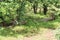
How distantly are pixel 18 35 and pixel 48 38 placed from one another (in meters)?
2.39

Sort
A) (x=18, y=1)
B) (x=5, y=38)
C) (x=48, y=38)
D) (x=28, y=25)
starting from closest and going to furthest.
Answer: (x=5, y=38) < (x=48, y=38) < (x=18, y=1) < (x=28, y=25)

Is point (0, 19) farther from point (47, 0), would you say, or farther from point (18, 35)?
point (47, 0)

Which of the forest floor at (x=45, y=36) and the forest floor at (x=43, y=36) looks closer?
the forest floor at (x=43, y=36)

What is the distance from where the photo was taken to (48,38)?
54.7ft

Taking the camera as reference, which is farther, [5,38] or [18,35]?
[18,35]

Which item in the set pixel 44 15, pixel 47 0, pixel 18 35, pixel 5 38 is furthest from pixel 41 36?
pixel 44 15

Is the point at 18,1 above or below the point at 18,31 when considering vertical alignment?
above

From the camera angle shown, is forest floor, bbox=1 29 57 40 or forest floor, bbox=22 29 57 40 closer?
forest floor, bbox=1 29 57 40

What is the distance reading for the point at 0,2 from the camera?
53.4 ft

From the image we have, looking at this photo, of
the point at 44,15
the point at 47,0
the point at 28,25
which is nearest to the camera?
the point at 28,25

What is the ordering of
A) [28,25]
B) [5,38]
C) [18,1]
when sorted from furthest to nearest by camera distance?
[28,25] → [18,1] → [5,38]

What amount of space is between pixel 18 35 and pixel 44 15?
1319cm

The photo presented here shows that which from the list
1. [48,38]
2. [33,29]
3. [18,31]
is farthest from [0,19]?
[48,38]

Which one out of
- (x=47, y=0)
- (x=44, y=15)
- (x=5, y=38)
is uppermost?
(x=47, y=0)
